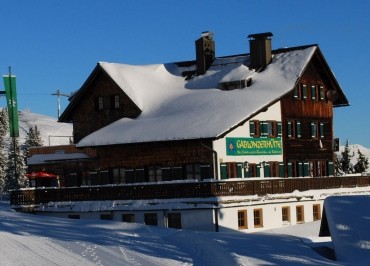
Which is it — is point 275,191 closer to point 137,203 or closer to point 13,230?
point 137,203

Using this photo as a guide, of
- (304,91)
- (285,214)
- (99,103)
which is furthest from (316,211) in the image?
(99,103)

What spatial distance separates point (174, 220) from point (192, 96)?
10.9 m

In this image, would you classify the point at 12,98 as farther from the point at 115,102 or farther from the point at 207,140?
the point at 207,140

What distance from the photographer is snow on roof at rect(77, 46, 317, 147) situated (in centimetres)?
4091

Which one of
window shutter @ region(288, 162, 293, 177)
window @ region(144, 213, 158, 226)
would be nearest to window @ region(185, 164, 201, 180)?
window @ region(144, 213, 158, 226)

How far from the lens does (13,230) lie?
86.4ft

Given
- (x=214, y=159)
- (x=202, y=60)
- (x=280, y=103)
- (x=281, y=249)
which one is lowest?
(x=281, y=249)

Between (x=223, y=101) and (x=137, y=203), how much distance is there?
8588mm

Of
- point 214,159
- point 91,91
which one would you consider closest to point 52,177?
point 91,91

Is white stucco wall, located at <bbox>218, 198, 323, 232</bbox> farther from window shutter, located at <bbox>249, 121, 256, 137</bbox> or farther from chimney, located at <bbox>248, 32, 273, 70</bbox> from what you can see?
chimney, located at <bbox>248, 32, 273, 70</bbox>

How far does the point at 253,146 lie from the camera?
141ft

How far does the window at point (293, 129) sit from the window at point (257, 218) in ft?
28.0

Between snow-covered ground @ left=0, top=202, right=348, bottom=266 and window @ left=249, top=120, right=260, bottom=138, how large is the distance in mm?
14713

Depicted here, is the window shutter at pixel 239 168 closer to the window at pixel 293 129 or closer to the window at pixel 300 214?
the window at pixel 300 214
